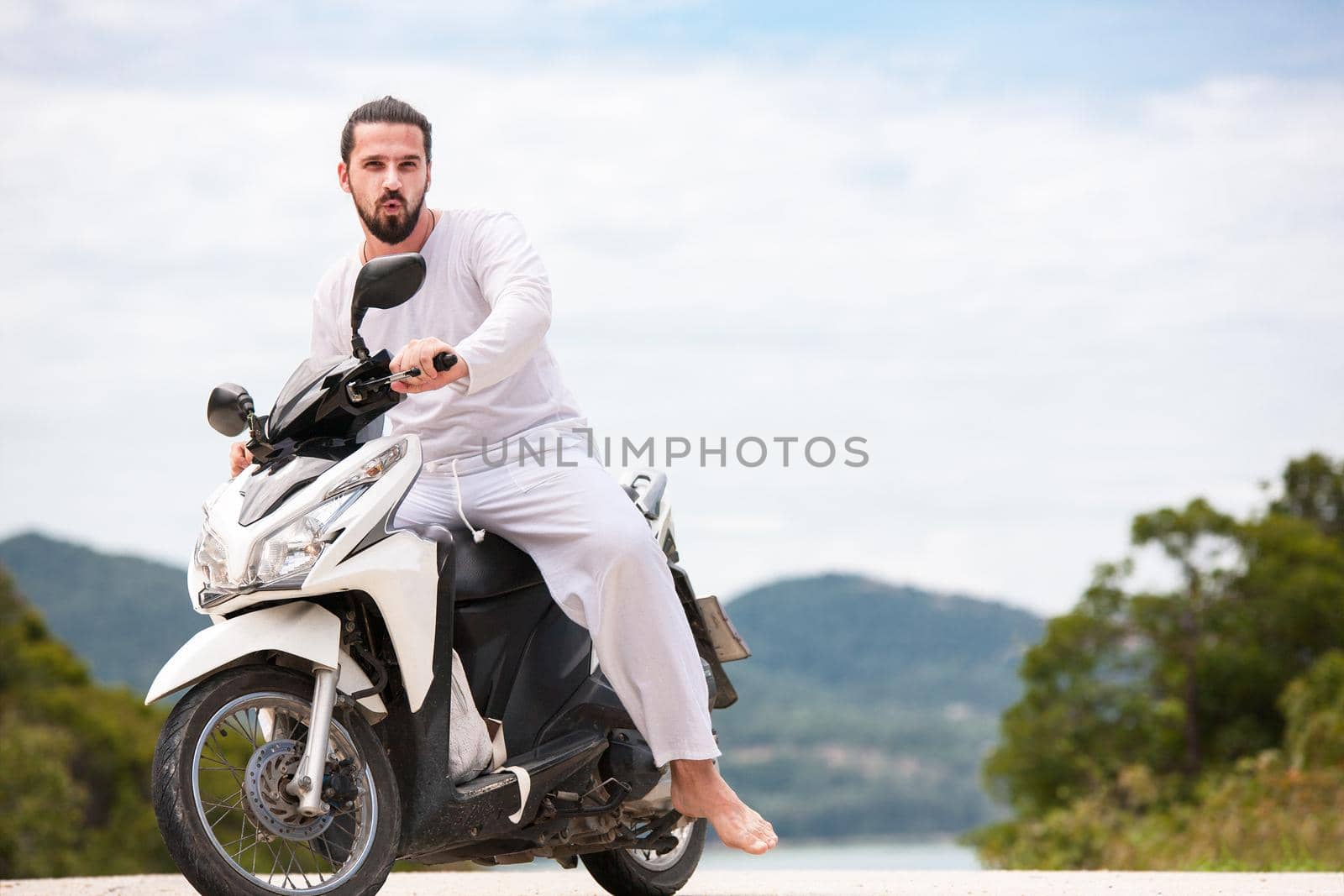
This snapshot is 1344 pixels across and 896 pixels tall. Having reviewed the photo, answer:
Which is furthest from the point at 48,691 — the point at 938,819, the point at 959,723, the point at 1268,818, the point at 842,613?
the point at 842,613

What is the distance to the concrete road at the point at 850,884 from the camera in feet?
17.1

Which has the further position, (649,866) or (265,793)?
(649,866)

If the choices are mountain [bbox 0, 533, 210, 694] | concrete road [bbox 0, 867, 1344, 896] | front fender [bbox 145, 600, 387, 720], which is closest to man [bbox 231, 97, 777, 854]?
front fender [bbox 145, 600, 387, 720]

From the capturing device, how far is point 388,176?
3994mm

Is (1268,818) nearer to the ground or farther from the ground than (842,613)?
nearer to the ground

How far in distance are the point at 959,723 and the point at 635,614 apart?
240 ft

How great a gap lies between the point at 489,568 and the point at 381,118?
1206 mm

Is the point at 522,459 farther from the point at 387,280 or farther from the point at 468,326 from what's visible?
the point at 387,280

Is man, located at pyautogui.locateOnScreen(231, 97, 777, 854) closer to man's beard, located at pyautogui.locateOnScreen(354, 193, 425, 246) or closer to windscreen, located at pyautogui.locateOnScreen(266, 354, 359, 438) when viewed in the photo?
man's beard, located at pyautogui.locateOnScreen(354, 193, 425, 246)

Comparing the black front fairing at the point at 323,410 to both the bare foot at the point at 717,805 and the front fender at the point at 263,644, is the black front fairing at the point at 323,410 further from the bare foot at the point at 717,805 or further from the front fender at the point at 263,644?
the bare foot at the point at 717,805

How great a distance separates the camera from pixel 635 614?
156 inches

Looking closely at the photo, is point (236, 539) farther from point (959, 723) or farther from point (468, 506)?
point (959, 723)

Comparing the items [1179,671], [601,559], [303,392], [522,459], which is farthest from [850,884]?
[1179,671]

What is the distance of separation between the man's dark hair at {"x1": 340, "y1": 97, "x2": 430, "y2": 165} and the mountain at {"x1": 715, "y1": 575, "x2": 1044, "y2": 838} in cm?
4472
